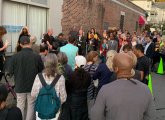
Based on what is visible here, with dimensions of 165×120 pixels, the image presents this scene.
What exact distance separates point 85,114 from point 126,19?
32.4 meters

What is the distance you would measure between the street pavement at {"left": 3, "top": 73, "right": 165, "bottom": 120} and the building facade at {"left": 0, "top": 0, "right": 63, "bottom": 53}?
3.07 metres

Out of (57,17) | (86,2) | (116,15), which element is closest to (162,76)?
(57,17)

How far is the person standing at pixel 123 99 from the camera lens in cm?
367

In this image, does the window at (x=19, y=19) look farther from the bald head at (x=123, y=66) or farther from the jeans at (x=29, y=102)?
the bald head at (x=123, y=66)

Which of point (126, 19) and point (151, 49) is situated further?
point (126, 19)

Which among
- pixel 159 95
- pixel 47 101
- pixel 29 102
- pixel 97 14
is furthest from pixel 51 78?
pixel 97 14

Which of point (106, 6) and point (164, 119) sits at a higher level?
point (106, 6)

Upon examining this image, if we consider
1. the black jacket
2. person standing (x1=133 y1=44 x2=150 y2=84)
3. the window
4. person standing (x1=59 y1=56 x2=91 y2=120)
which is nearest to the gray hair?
person standing (x1=59 y1=56 x2=91 y2=120)

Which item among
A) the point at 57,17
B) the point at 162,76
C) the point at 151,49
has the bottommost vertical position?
the point at 162,76

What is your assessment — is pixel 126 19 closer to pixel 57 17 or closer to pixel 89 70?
pixel 57 17

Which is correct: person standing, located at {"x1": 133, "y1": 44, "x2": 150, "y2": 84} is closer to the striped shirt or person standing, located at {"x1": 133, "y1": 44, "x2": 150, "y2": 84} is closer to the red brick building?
the striped shirt

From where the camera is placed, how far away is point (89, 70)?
22.5 feet

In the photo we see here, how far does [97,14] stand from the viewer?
25.5 m

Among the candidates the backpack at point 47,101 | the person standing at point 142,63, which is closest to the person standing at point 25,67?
the backpack at point 47,101
